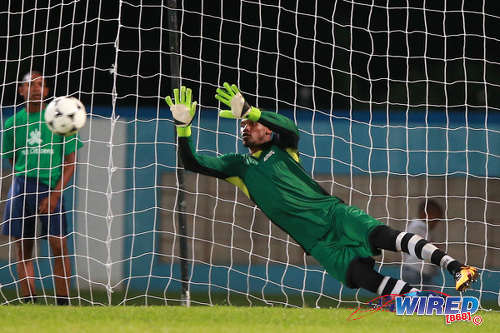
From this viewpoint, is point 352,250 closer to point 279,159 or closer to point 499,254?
point 279,159

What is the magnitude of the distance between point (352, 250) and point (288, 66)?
7.60 meters

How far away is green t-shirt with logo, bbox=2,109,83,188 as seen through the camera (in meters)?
8.33

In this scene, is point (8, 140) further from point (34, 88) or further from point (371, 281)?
point (371, 281)

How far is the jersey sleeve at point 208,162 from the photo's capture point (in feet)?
24.2

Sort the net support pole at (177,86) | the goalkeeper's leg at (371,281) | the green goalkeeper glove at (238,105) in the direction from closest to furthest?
the goalkeeper's leg at (371,281) < the green goalkeeper glove at (238,105) < the net support pole at (177,86)

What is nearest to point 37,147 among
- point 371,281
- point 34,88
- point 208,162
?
point 34,88

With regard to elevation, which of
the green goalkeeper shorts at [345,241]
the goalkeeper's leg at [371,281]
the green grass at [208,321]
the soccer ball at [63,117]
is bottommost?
the green grass at [208,321]

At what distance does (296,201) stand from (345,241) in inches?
18.3

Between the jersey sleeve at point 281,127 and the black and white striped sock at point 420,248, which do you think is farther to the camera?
the jersey sleeve at point 281,127

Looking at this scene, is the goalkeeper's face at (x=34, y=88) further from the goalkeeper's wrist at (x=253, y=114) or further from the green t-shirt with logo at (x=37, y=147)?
the goalkeeper's wrist at (x=253, y=114)

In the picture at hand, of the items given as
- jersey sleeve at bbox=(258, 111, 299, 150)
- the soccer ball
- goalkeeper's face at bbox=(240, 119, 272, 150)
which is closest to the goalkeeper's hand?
goalkeeper's face at bbox=(240, 119, 272, 150)

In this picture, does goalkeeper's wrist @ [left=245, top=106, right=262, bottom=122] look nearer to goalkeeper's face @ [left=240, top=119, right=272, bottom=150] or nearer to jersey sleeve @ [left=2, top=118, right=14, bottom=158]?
goalkeeper's face @ [left=240, top=119, right=272, bottom=150]

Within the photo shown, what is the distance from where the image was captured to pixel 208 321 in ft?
22.0

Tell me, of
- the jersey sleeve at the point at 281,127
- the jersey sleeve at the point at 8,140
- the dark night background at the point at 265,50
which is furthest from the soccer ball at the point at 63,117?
the dark night background at the point at 265,50
